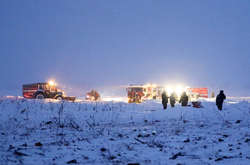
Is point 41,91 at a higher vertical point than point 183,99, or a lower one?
higher

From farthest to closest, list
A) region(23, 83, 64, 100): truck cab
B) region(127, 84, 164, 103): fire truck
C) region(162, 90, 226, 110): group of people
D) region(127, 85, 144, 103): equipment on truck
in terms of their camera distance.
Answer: region(127, 84, 164, 103): fire truck
region(127, 85, 144, 103): equipment on truck
region(23, 83, 64, 100): truck cab
region(162, 90, 226, 110): group of people

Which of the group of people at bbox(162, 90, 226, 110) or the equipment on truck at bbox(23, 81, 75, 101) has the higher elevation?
the equipment on truck at bbox(23, 81, 75, 101)

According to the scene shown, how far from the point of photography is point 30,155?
10.4ft

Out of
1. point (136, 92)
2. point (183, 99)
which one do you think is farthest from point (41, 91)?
point (183, 99)

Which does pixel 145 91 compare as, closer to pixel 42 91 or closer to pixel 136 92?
pixel 136 92

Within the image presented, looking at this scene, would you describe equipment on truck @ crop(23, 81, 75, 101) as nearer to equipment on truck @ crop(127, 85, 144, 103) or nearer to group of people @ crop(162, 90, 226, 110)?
equipment on truck @ crop(127, 85, 144, 103)

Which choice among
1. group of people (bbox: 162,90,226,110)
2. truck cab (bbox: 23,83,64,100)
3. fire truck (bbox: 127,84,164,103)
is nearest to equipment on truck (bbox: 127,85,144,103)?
fire truck (bbox: 127,84,164,103)

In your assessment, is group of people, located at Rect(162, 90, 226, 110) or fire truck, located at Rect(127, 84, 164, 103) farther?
fire truck, located at Rect(127, 84, 164, 103)

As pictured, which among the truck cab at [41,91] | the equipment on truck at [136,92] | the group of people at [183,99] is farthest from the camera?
the equipment on truck at [136,92]

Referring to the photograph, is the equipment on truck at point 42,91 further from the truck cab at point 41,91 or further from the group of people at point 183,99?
the group of people at point 183,99

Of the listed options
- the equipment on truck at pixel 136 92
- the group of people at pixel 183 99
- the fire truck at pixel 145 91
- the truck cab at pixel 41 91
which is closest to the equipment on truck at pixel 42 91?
the truck cab at pixel 41 91

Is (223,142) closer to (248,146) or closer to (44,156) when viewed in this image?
(248,146)

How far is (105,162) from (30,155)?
1.02 m

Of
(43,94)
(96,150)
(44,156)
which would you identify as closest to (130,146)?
(96,150)
